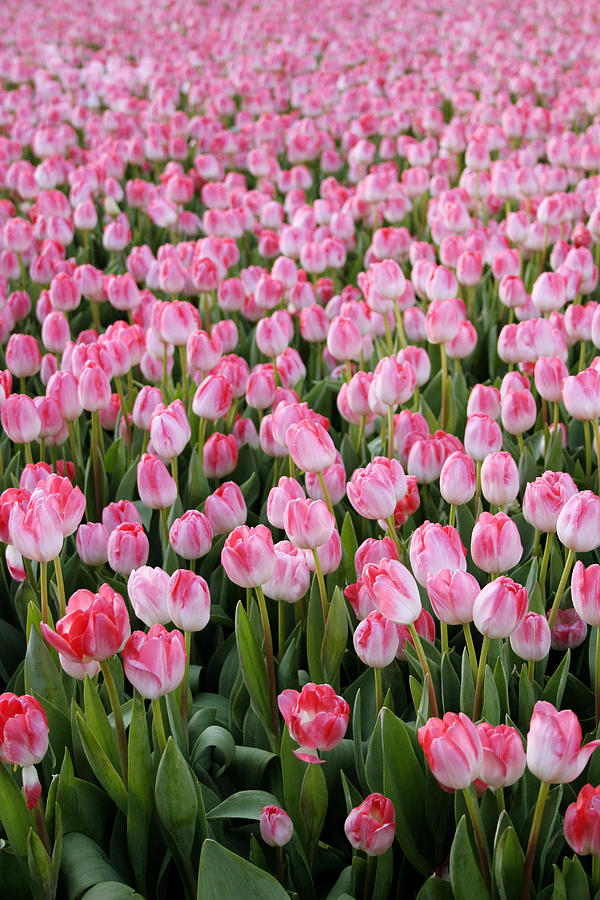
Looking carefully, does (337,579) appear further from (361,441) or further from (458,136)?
(458,136)

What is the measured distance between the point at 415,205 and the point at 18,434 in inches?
90.3

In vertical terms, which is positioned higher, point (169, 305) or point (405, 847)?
point (169, 305)

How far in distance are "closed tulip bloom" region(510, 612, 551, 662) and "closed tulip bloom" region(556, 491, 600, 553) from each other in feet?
0.36

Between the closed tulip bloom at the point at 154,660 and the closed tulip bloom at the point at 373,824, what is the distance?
247 millimetres

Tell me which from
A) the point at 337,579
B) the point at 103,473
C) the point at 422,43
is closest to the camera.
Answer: the point at 337,579

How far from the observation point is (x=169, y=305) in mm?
1944

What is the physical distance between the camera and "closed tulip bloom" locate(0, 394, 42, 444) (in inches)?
63.0

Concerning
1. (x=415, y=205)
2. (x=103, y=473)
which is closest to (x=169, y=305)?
(x=103, y=473)

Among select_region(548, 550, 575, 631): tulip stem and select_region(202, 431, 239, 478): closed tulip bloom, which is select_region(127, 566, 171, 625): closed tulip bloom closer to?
select_region(548, 550, 575, 631): tulip stem

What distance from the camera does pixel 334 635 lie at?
4.31 feet

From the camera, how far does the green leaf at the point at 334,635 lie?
1.31m

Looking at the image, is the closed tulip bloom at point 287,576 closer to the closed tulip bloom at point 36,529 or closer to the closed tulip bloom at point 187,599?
the closed tulip bloom at point 187,599

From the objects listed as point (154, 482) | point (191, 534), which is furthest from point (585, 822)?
point (154, 482)

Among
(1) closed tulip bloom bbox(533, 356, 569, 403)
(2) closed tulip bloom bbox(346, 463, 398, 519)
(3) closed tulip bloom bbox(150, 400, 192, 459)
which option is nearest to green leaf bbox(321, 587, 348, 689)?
(2) closed tulip bloom bbox(346, 463, 398, 519)
